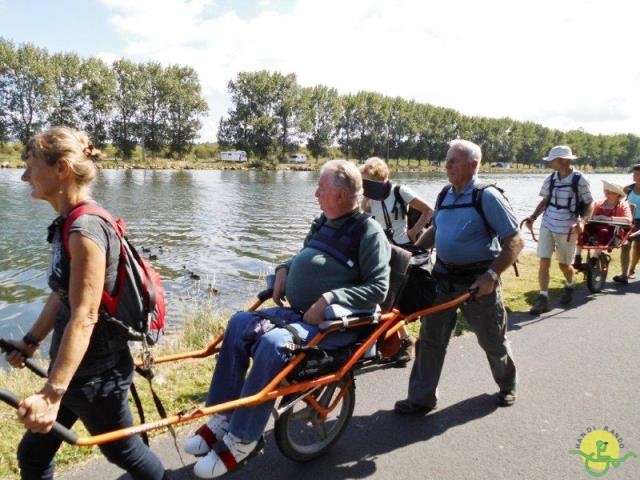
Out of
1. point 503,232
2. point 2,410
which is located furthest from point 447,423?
point 2,410

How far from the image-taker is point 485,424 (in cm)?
401

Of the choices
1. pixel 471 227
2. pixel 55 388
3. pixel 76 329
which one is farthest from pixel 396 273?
pixel 55 388

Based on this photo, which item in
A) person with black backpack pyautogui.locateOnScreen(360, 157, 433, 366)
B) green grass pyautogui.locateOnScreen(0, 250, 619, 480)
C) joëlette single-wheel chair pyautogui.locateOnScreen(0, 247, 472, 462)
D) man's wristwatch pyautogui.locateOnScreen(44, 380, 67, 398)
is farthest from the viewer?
person with black backpack pyautogui.locateOnScreen(360, 157, 433, 366)

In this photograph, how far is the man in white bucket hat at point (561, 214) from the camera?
722cm

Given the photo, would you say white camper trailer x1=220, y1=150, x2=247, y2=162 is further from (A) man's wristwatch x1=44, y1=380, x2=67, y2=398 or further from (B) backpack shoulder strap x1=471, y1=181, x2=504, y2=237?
(A) man's wristwatch x1=44, y1=380, x2=67, y2=398

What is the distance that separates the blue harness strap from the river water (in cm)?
432

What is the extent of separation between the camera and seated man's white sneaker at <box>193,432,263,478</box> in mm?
2711

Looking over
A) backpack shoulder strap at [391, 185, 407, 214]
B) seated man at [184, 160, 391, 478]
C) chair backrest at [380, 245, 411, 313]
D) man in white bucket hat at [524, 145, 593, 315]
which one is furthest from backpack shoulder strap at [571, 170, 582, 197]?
seated man at [184, 160, 391, 478]

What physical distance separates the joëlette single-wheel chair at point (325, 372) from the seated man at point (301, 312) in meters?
0.09

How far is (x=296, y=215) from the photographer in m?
26.4

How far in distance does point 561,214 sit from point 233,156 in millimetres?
73841

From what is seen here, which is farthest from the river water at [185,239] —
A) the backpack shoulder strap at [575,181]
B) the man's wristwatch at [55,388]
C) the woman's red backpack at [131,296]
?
the backpack shoulder strap at [575,181]

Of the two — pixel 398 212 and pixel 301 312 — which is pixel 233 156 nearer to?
pixel 398 212

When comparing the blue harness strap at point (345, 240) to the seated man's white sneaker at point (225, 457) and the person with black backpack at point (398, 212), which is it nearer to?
the seated man's white sneaker at point (225, 457)
